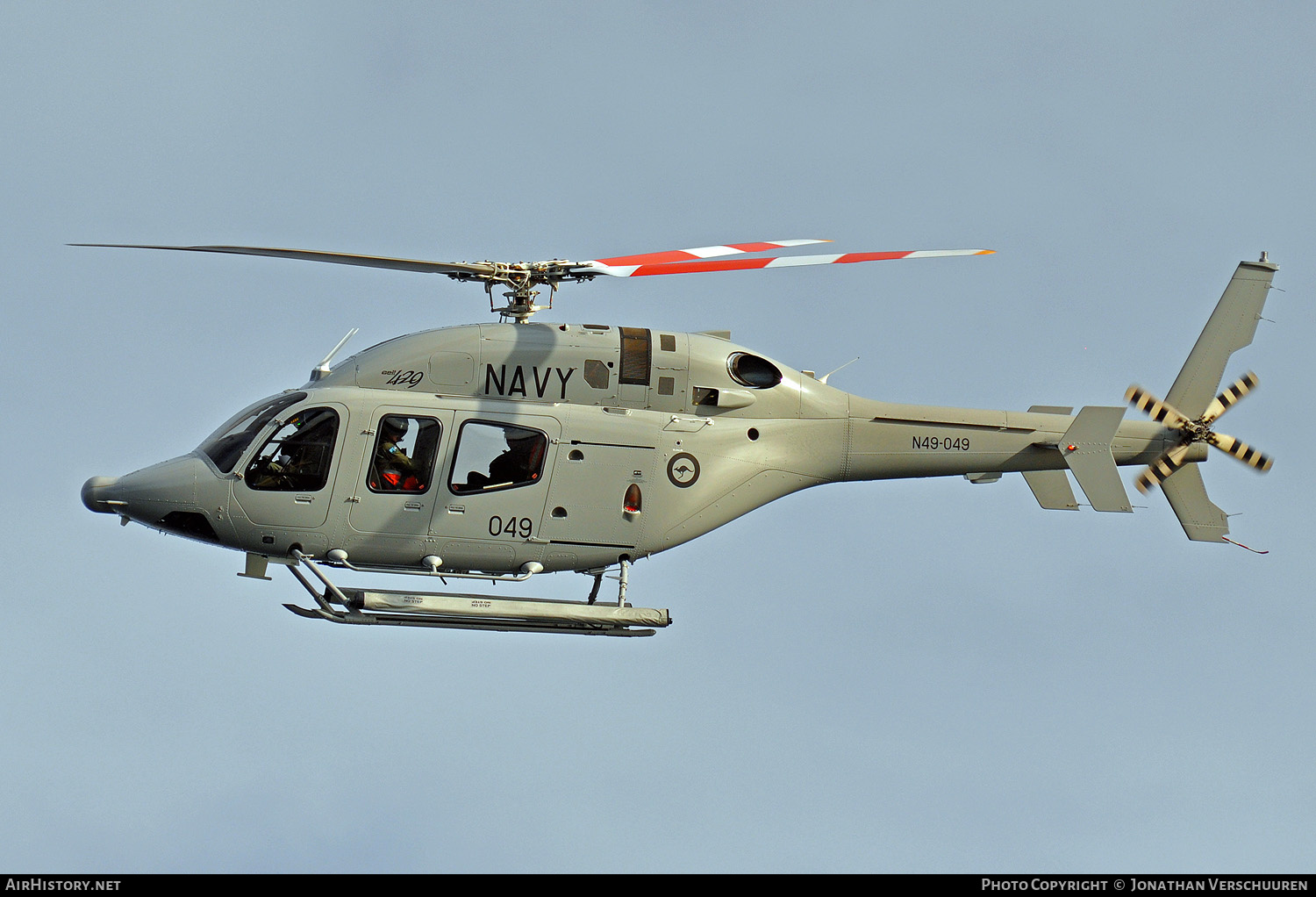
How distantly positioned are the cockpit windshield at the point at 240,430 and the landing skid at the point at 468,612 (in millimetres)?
1432

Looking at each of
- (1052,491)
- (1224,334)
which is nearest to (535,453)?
(1052,491)

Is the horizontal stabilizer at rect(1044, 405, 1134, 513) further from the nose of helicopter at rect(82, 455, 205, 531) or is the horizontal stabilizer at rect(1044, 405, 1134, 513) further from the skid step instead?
the nose of helicopter at rect(82, 455, 205, 531)

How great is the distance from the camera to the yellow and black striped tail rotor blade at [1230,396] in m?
21.2

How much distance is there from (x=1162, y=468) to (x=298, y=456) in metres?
11.3

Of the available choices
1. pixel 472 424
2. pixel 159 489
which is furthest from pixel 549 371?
pixel 159 489

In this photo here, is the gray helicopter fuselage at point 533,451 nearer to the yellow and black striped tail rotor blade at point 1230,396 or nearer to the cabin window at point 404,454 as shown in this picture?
the cabin window at point 404,454

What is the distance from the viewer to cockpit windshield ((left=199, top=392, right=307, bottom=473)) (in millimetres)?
18109

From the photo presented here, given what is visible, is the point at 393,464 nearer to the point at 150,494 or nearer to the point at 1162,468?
the point at 150,494

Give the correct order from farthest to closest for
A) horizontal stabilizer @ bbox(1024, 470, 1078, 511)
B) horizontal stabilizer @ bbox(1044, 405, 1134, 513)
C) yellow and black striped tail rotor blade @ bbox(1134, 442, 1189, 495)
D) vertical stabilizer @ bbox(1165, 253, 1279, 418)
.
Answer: vertical stabilizer @ bbox(1165, 253, 1279, 418) → yellow and black striped tail rotor blade @ bbox(1134, 442, 1189, 495) → horizontal stabilizer @ bbox(1024, 470, 1078, 511) → horizontal stabilizer @ bbox(1044, 405, 1134, 513)

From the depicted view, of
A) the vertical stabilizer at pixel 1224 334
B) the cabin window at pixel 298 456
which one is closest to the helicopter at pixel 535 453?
the cabin window at pixel 298 456

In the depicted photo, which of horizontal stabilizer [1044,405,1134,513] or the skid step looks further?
horizontal stabilizer [1044,405,1134,513]

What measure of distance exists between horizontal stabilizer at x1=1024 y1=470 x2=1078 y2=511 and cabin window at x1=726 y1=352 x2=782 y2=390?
151 inches

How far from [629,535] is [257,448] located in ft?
14.7

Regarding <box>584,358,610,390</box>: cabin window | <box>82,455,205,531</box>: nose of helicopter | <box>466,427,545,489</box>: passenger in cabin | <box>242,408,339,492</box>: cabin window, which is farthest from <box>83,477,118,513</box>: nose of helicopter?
<box>584,358,610,390</box>: cabin window
